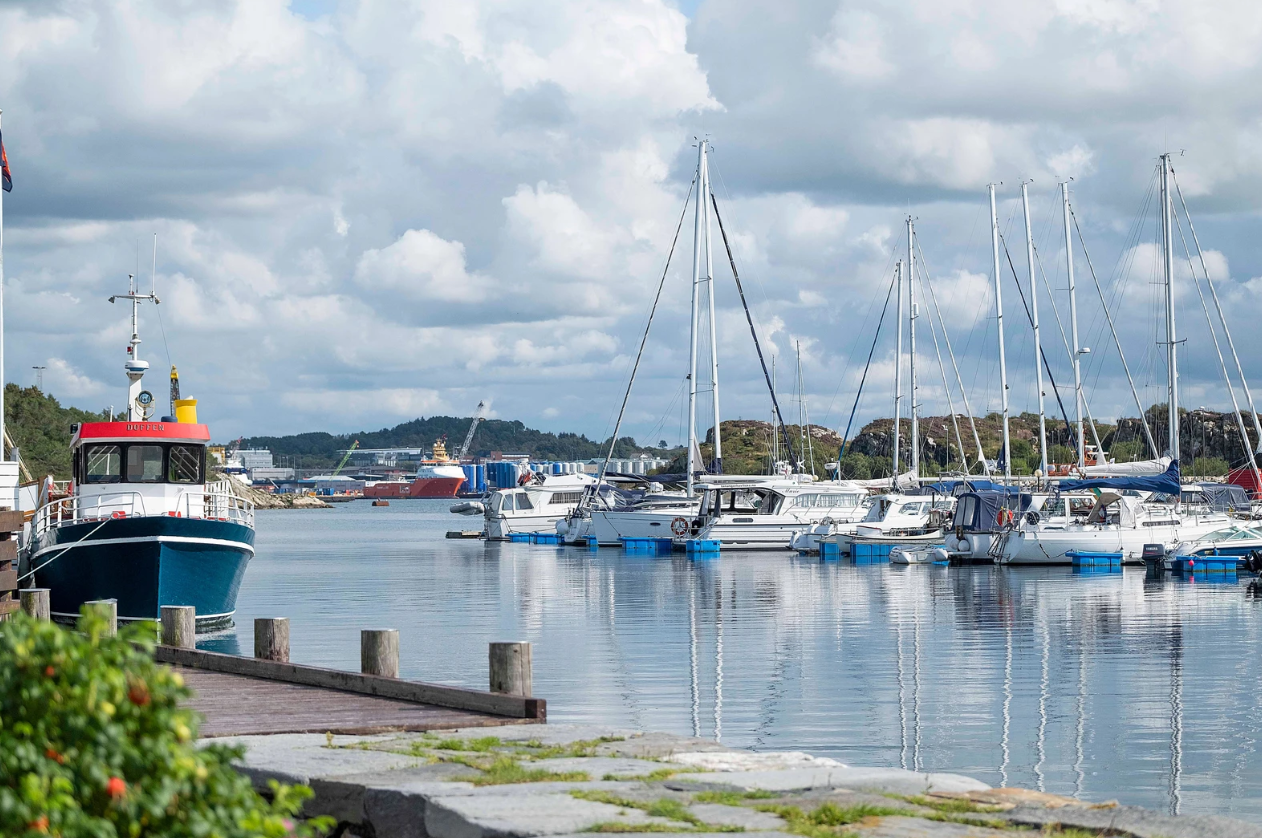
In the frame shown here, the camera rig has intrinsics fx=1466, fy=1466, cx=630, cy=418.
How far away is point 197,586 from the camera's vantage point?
3081cm

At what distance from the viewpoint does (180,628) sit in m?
19.2

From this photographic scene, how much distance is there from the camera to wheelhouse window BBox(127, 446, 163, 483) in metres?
31.3

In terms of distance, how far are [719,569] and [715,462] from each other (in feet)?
43.9

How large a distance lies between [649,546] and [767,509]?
612 cm

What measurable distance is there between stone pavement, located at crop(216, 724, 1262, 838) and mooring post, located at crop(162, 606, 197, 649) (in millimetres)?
8219

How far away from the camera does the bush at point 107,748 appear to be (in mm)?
5254

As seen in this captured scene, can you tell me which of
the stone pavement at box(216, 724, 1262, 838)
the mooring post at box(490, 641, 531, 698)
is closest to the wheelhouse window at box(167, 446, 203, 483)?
the mooring post at box(490, 641, 531, 698)

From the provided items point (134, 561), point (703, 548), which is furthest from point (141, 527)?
point (703, 548)

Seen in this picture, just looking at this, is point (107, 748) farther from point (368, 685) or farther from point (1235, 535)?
point (1235, 535)

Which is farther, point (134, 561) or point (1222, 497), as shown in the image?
point (1222, 497)

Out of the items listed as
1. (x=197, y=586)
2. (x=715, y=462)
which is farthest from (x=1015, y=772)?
(x=715, y=462)

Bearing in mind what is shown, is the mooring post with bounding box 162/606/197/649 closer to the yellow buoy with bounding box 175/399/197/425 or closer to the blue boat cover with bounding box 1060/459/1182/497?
the yellow buoy with bounding box 175/399/197/425

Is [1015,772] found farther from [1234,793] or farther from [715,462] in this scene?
[715,462]

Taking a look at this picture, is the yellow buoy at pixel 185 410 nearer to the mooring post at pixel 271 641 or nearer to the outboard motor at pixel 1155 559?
the mooring post at pixel 271 641
